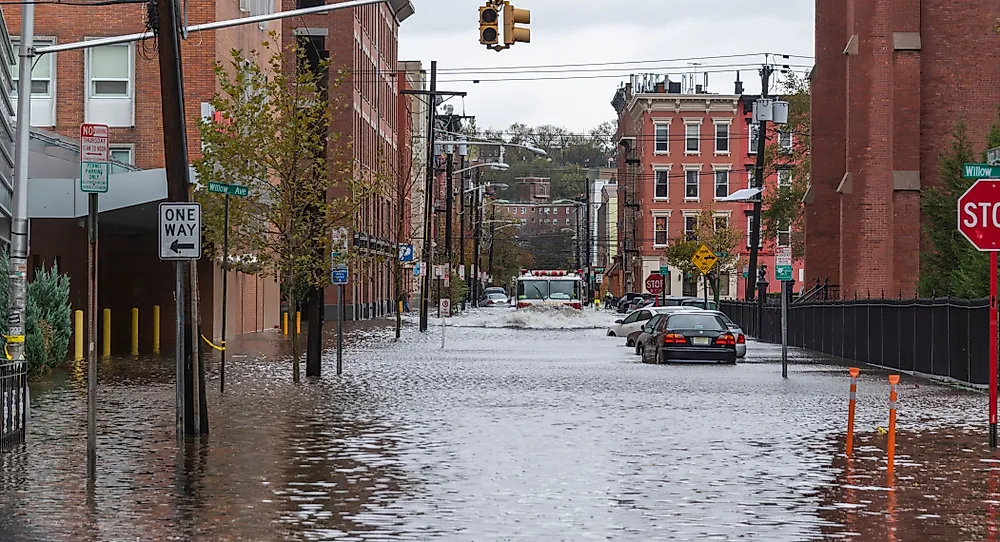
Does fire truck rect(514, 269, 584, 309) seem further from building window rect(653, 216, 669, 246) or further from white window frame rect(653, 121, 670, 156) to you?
building window rect(653, 216, 669, 246)

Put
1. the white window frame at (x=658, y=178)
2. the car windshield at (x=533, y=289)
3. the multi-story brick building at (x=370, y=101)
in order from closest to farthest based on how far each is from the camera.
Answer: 1. the car windshield at (x=533, y=289)
2. the multi-story brick building at (x=370, y=101)
3. the white window frame at (x=658, y=178)

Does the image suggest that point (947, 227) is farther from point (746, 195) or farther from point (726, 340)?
point (746, 195)

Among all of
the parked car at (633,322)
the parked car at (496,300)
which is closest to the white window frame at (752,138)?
the parked car at (496,300)

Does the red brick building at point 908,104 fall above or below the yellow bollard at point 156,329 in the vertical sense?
above

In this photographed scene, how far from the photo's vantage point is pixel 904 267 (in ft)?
155

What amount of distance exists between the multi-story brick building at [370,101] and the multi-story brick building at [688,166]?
18.8m

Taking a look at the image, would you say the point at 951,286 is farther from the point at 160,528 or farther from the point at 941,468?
the point at 160,528

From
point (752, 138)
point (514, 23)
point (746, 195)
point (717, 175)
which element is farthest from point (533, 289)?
point (514, 23)

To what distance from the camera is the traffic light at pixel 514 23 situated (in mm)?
24891

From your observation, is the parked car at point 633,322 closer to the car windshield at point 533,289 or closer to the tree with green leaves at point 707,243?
the car windshield at point 533,289

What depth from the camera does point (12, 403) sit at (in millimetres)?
16922

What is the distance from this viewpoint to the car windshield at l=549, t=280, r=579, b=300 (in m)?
75.6

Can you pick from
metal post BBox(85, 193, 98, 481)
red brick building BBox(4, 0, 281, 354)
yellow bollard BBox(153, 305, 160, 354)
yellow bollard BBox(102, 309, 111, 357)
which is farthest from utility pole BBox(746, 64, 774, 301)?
metal post BBox(85, 193, 98, 481)

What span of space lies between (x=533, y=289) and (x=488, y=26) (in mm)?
50963
